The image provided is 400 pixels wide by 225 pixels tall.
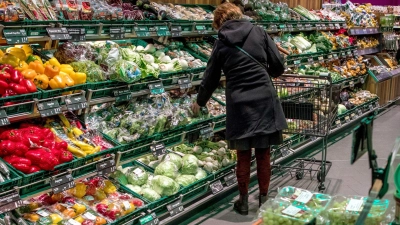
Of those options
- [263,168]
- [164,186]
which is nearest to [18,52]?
[164,186]

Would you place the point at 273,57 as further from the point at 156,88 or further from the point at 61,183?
the point at 61,183

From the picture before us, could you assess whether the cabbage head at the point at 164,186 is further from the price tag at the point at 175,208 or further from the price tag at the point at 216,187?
the price tag at the point at 216,187

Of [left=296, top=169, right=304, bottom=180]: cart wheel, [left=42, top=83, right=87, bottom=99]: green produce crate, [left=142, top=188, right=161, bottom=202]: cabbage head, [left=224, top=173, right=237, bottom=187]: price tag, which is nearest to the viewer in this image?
[left=42, top=83, right=87, bottom=99]: green produce crate

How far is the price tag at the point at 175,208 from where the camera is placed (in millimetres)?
3730

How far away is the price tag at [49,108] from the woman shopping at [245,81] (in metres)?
1.31

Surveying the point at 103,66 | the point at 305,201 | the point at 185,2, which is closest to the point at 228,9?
the point at 103,66

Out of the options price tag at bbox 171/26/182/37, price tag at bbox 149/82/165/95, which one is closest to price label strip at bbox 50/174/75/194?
price tag at bbox 149/82/165/95

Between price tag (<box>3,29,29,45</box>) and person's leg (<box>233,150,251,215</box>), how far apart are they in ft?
Answer: 6.49

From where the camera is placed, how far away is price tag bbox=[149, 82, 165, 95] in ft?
12.4

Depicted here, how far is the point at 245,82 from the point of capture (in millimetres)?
3863

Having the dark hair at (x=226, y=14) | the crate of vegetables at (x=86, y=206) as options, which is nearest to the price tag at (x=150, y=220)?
the crate of vegetables at (x=86, y=206)

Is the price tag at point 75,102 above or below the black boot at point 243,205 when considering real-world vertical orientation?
above

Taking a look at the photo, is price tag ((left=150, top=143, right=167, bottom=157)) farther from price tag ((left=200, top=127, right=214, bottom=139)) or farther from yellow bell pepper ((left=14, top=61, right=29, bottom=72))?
yellow bell pepper ((left=14, top=61, right=29, bottom=72))

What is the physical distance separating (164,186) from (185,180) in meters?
0.35
